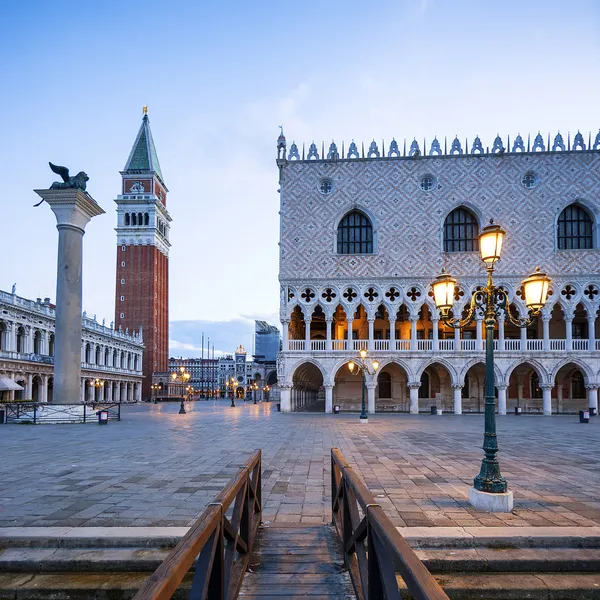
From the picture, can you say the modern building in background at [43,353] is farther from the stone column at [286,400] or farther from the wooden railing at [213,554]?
the wooden railing at [213,554]

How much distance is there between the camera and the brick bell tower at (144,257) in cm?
7881

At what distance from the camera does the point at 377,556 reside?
3.17 metres

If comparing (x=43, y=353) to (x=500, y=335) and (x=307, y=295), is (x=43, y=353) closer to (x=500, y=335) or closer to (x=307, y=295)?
(x=307, y=295)

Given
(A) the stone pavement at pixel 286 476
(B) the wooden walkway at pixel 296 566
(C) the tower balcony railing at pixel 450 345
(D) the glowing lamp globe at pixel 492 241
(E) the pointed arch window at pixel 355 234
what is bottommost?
(A) the stone pavement at pixel 286 476

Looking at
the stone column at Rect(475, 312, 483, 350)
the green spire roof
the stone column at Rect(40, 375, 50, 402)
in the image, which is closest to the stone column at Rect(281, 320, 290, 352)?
the stone column at Rect(475, 312, 483, 350)

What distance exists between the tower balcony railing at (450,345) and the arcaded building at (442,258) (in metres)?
0.09

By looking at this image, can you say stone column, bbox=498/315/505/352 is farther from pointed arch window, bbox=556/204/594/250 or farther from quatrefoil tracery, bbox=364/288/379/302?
quatrefoil tracery, bbox=364/288/379/302

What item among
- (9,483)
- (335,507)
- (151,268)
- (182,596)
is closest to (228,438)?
(9,483)

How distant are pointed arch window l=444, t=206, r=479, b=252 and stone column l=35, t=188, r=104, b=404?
904 inches

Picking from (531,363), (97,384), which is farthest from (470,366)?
(97,384)

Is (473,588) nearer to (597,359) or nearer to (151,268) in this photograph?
(597,359)

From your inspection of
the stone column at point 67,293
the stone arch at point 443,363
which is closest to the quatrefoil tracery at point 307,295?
the stone arch at point 443,363

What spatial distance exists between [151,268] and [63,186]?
56.1m

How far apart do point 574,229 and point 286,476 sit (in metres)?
31.9
